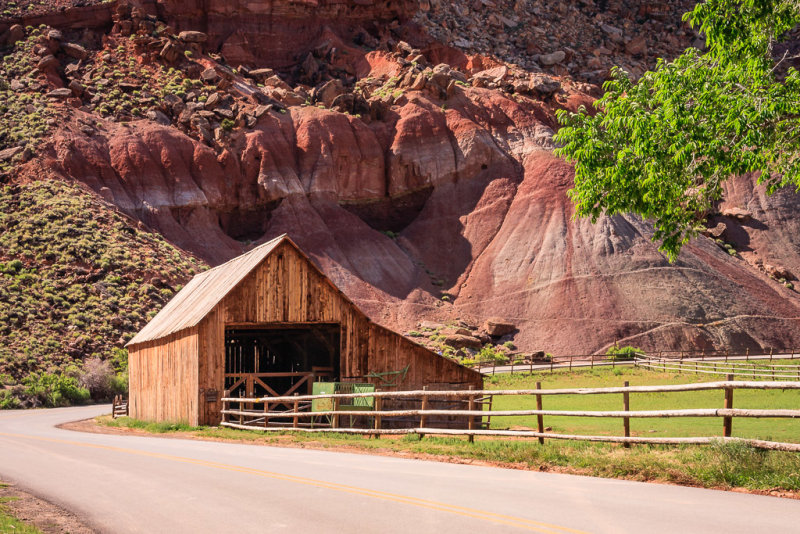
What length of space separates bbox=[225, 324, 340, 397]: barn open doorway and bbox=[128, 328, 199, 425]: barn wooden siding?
1707 mm

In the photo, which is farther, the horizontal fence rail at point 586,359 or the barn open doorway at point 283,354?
the horizontal fence rail at point 586,359

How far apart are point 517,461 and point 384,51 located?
276 feet

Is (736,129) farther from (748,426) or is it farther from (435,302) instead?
(435,302)

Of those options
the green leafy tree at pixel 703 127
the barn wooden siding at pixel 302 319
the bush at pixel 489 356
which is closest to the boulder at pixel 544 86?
the bush at pixel 489 356

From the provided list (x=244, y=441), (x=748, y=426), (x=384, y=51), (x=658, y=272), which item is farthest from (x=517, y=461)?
(x=384, y=51)

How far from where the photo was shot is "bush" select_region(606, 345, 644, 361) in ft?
184

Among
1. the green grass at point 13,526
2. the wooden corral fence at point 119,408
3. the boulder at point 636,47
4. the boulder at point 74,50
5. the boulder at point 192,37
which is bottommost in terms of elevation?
the wooden corral fence at point 119,408

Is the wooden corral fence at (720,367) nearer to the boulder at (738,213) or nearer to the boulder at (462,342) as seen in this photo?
the boulder at (462,342)

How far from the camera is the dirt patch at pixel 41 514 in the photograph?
29.0 feet

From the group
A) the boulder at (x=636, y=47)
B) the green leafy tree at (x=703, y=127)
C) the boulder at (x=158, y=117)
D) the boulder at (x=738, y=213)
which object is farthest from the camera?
the boulder at (x=636, y=47)

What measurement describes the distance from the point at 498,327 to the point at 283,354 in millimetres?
32842

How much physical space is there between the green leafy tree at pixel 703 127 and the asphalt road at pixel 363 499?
306 inches

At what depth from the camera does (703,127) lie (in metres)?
15.9

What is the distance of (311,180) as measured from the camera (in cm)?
7450
